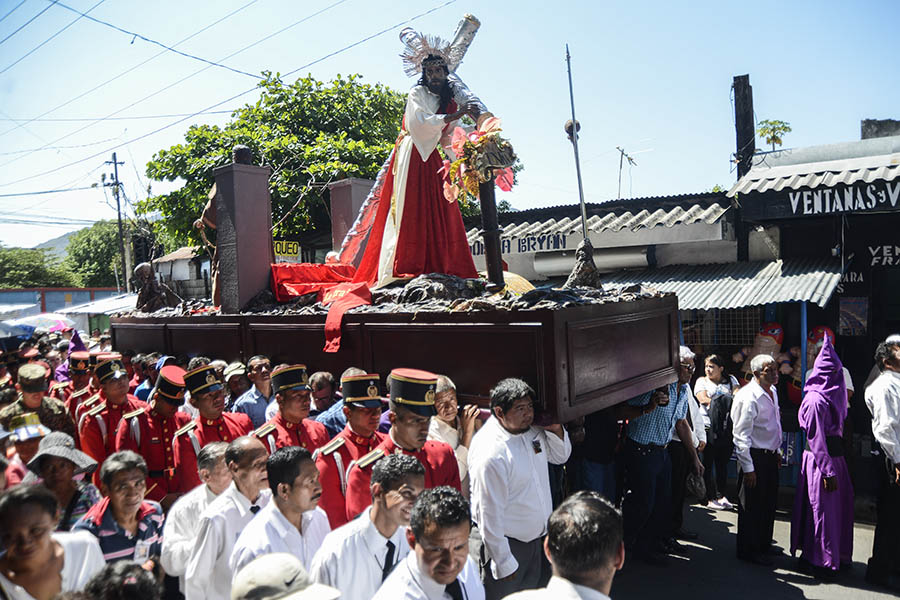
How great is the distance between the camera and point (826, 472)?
4.91 m

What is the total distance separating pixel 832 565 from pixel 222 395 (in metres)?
4.68

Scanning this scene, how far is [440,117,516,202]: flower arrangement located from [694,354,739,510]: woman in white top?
349 centimetres

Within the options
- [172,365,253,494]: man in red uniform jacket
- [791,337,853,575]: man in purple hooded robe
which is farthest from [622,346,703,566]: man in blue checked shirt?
[172,365,253,494]: man in red uniform jacket

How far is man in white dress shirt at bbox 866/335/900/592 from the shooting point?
468cm

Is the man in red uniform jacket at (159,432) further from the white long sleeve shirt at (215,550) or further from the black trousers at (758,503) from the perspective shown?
the black trousers at (758,503)

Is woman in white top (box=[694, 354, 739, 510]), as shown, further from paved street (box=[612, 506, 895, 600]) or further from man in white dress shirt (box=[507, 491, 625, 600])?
man in white dress shirt (box=[507, 491, 625, 600])

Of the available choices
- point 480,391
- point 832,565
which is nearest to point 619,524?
point 480,391

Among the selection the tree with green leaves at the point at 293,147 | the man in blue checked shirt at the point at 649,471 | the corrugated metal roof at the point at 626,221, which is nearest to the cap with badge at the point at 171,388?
the man in blue checked shirt at the point at 649,471

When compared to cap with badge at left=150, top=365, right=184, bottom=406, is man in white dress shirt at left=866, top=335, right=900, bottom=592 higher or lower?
lower

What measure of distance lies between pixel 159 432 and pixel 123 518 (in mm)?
1560

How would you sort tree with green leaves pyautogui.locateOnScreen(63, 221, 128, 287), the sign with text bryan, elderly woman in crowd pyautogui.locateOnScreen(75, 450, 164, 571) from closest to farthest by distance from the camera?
elderly woman in crowd pyautogui.locateOnScreen(75, 450, 164, 571) → the sign with text bryan → tree with green leaves pyautogui.locateOnScreen(63, 221, 128, 287)

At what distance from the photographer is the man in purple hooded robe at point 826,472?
493 cm

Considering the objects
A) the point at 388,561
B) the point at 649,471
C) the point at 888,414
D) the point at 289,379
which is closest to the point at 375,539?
the point at 388,561

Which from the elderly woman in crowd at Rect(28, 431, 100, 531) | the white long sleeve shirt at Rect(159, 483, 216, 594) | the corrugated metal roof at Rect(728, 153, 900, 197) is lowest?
the white long sleeve shirt at Rect(159, 483, 216, 594)
